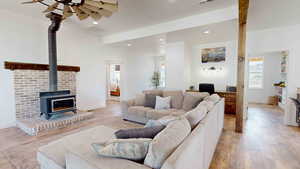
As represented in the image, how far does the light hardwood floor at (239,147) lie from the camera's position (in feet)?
6.93

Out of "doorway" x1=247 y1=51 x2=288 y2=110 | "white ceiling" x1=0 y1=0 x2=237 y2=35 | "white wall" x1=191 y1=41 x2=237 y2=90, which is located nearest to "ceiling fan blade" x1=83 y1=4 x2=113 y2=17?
"white ceiling" x1=0 y1=0 x2=237 y2=35

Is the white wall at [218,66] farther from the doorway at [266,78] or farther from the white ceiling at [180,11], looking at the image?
the doorway at [266,78]

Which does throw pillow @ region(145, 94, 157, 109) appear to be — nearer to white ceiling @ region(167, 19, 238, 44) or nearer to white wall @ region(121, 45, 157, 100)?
white ceiling @ region(167, 19, 238, 44)

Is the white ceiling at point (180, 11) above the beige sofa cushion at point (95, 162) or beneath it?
above

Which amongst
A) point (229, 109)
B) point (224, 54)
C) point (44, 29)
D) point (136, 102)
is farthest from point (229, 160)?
point (44, 29)

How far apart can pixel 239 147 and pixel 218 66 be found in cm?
377

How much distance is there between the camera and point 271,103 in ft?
21.7

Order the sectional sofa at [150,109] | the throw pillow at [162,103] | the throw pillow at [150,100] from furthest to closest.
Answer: the throw pillow at [150,100]
the throw pillow at [162,103]
the sectional sofa at [150,109]

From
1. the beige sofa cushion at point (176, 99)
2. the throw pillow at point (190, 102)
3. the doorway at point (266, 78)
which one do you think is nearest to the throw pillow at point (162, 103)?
the beige sofa cushion at point (176, 99)

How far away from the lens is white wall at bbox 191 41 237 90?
17.6 ft

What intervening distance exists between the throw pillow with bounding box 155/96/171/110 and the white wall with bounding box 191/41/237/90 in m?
2.78

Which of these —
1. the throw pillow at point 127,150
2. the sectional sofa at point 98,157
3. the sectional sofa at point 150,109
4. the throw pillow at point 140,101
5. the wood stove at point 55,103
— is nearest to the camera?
the sectional sofa at point 98,157

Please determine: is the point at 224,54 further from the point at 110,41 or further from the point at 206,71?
the point at 110,41

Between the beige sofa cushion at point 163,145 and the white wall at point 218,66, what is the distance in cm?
507
